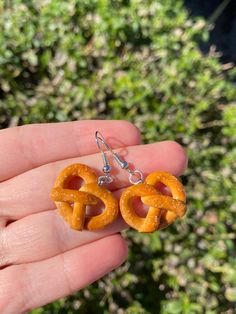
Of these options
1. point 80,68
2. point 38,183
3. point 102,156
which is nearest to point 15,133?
point 38,183

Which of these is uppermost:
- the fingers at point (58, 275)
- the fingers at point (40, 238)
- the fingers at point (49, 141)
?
the fingers at point (49, 141)

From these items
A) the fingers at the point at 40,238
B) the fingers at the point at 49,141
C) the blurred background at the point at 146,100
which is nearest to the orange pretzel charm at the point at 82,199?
the fingers at the point at 40,238

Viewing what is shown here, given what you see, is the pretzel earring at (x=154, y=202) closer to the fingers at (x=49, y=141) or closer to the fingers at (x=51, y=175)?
the fingers at (x=51, y=175)

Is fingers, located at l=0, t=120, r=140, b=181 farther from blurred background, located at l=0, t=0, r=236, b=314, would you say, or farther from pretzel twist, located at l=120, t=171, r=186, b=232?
blurred background, located at l=0, t=0, r=236, b=314

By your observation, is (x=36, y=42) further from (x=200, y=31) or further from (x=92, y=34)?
(x=200, y=31)

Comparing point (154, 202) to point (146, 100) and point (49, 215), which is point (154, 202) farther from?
point (146, 100)

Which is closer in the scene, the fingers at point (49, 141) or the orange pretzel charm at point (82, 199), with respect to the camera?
the orange pretzel charm at point (82, 199)

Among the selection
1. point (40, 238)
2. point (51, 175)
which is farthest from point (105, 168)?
point (40, 238)
